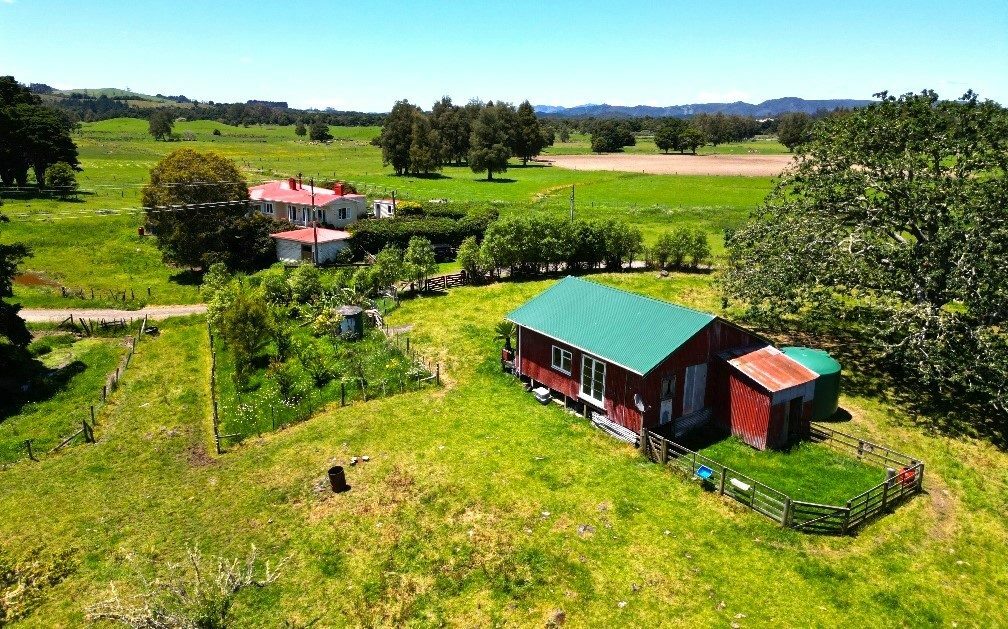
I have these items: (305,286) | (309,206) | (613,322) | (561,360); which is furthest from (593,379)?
(309,206)

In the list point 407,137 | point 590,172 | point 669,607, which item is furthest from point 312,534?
point 590,172

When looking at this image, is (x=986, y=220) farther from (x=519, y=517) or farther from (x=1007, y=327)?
(x=519, y=517)

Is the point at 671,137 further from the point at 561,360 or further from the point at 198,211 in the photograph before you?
the point at 561,360

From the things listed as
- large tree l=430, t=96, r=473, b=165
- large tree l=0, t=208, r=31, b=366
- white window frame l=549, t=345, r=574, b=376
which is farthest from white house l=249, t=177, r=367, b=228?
large tree l=430, t=96, r=473, b=165

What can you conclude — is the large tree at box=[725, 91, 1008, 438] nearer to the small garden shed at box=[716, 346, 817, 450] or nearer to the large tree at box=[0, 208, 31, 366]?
the small garden shed at box=[716, 346, 817, 450]

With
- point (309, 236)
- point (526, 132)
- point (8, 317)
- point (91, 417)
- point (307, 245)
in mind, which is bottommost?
point (91, 417)

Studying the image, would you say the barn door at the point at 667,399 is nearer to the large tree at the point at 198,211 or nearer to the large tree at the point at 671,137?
the large tree at the point at 198,211
